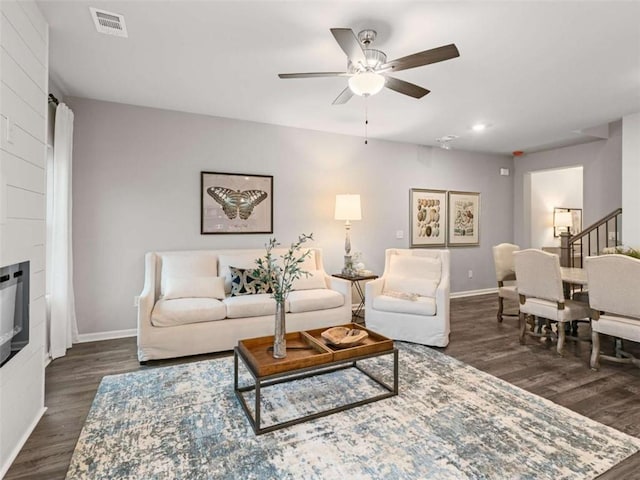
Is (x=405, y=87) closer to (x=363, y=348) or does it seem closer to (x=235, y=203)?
(x=363, y=348)

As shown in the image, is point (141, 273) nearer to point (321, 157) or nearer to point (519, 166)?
point (321, 157)

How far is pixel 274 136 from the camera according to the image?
4.62 meters

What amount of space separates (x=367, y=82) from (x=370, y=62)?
0.31m

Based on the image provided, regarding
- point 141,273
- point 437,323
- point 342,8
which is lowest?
point 437,323

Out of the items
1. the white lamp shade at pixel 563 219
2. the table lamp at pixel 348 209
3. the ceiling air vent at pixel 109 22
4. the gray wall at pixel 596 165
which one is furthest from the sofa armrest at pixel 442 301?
the white lamp shade at pixel 563 219

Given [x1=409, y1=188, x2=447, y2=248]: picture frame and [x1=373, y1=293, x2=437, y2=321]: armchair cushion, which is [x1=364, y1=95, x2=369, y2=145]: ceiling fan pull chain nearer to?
[x1=409, y1=188, x2=447, y2=248]: picture frame

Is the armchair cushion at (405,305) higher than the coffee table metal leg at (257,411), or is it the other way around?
the armchair cushion at (405,305)

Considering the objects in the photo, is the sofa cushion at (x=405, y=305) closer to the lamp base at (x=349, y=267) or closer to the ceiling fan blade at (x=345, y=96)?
the lamp base at (x=349, y=267)

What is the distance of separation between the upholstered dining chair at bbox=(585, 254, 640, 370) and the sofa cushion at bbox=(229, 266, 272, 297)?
2.99 meters

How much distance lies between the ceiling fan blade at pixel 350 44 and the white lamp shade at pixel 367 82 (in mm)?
107

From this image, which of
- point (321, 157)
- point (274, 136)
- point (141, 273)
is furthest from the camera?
point (321, 157)

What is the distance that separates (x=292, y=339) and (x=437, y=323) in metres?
1.62

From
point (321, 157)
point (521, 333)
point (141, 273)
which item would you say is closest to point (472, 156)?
point (321, 157)

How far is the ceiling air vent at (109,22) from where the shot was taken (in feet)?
Result: 7.45
